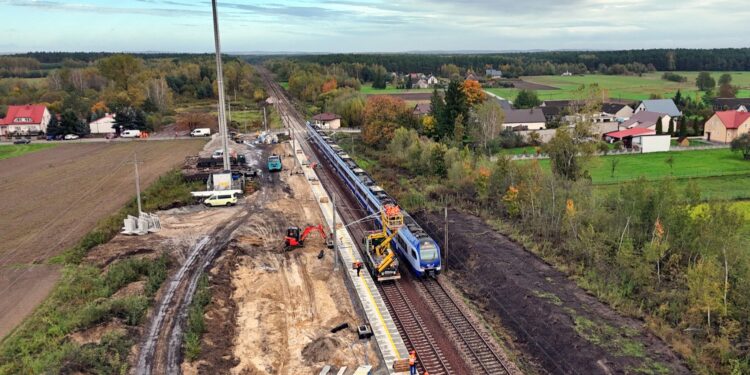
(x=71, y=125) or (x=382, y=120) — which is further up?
(x=382, y=120)

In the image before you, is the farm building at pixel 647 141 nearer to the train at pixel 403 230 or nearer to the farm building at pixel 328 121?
the train at pixel 403 230

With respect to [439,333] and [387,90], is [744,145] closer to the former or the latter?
[439,333]

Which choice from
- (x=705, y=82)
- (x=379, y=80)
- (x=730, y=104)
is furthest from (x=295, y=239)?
(x=705, y=82)

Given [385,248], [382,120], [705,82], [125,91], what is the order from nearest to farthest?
[385,248] < [382,120] < [125,91] < [705,82]

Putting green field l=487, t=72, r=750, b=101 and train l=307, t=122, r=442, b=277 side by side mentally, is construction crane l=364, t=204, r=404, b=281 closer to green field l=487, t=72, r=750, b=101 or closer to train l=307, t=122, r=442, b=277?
train l=307, t=122, r=442, b=277

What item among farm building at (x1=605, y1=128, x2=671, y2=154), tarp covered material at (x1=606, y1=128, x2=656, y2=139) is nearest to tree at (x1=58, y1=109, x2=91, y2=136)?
tarp covered material at (x1=606, y1=128, x2=656, y2=139)

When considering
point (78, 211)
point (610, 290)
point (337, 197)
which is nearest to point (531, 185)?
point (610, 290)

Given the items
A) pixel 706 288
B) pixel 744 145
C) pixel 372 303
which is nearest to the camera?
pixel 706 288

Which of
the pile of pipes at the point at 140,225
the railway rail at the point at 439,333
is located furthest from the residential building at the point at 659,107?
the pile of pipes at the point at 140,225
